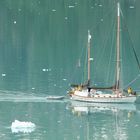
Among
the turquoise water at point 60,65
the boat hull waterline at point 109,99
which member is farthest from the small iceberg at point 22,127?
the boat hull waterline at point 109,99

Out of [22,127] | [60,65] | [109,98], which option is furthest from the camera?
[60,65]

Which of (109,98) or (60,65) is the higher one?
(109,98)

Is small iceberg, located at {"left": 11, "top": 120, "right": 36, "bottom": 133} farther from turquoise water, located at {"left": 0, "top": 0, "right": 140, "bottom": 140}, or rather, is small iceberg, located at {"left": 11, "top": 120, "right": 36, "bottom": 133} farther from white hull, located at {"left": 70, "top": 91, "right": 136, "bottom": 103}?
white hull, located at {"left": 70, "top": 91, "right": 136, "bottom": 103}

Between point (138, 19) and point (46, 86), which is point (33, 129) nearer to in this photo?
point (46, 86)

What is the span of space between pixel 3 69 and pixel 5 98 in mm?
11866

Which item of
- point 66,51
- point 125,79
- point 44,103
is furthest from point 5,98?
point 66,51

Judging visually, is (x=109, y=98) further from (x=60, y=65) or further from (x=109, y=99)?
(x=60, y=65)

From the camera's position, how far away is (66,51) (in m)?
64.8

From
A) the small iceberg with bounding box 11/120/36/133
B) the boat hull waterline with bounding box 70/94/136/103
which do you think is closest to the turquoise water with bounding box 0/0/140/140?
the small iceberg with bounding box 11/120/36/133

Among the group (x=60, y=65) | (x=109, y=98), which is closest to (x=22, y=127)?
(x=109, y=98)

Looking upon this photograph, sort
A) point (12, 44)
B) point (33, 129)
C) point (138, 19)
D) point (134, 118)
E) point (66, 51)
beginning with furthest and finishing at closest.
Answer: point (138, 19) < point (12, 44) < point (66, 51) < point (134, 118) < point (33, 129)

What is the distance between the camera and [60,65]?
→ 56656 mm

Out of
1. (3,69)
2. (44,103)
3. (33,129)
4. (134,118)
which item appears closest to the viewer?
(33,129)

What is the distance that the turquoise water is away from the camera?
3672 centimetres
